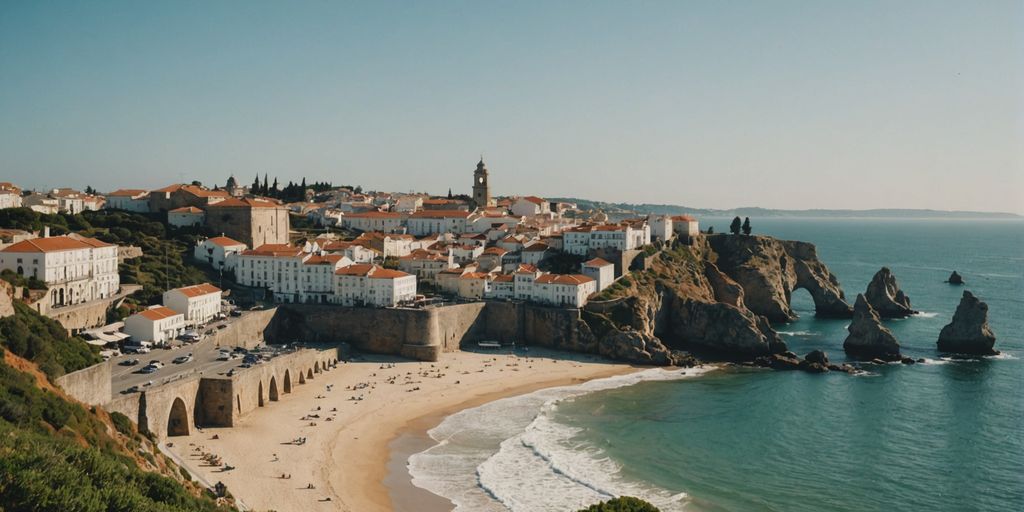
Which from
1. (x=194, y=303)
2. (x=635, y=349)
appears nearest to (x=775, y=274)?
(x=635, y=349)

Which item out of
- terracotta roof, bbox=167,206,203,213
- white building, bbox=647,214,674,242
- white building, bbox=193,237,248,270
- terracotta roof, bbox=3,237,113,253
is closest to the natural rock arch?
terracotta roof, bbox=3,237,113,253

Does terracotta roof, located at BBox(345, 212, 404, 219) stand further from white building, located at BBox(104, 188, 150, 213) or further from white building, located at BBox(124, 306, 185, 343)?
white building, located at BBox(124, 306, 185, 343)

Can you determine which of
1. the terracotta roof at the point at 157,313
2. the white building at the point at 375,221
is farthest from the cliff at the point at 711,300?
the white building at the point at 375,221

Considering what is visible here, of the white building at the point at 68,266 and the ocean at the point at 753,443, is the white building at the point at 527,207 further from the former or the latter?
the white building at the point at 68,266

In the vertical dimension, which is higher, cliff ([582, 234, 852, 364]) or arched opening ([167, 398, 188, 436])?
cliff ([582, 234, 852, 364])

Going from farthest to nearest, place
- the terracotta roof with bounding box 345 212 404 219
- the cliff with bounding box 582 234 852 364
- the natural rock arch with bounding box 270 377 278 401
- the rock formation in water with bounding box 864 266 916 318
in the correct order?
the terracotta roof with bounding box 345 212 404 219 < the rock formation in water with bounding box 864 266 916 318 < the cliff with bounding box 582 234 852 364 < the natural rock arch with bounding box 270 377 278 401

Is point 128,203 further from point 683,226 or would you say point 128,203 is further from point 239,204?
point 683,226

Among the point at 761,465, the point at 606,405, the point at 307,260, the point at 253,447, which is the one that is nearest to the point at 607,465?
the point at 761,465
